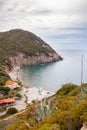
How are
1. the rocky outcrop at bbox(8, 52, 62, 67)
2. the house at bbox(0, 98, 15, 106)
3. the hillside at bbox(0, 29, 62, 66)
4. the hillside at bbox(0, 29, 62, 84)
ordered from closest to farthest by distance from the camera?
1. the house at bbox(0, 98, 15, 106)
2. the rocky outcrop at bbox(8, 52, 62, 67)
3. the hillside at bbox(0, 29, 62, 84)
4. the hillside at bbox(0, 29, 62, 66)

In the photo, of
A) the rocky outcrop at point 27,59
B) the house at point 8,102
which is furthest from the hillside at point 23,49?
the house at point 8,102

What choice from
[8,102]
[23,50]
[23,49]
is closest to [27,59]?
[23,50]

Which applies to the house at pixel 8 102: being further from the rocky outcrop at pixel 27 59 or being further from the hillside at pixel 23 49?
the rocky outcrop at pixel 27 59

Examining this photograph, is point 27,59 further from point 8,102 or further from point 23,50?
point 8,102


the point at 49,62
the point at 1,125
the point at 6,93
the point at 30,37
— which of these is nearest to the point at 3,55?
the point at 49,62

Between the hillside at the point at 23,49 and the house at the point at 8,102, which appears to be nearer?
the house at the point at 8,102

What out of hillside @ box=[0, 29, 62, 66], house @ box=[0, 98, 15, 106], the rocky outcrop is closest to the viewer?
house @ box=[0, 98, 15, 106]

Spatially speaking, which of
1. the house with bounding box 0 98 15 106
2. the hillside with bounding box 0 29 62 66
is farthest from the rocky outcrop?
the house with bounding box 0 98 15 106

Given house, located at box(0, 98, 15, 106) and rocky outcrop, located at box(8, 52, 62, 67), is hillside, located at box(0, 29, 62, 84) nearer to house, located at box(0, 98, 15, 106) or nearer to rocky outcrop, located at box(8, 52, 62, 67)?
rocky outcrop, located at box(8, 52, 62, 67)

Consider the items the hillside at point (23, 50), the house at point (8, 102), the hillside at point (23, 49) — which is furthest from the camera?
Result: the hillside at point (23, 49)
